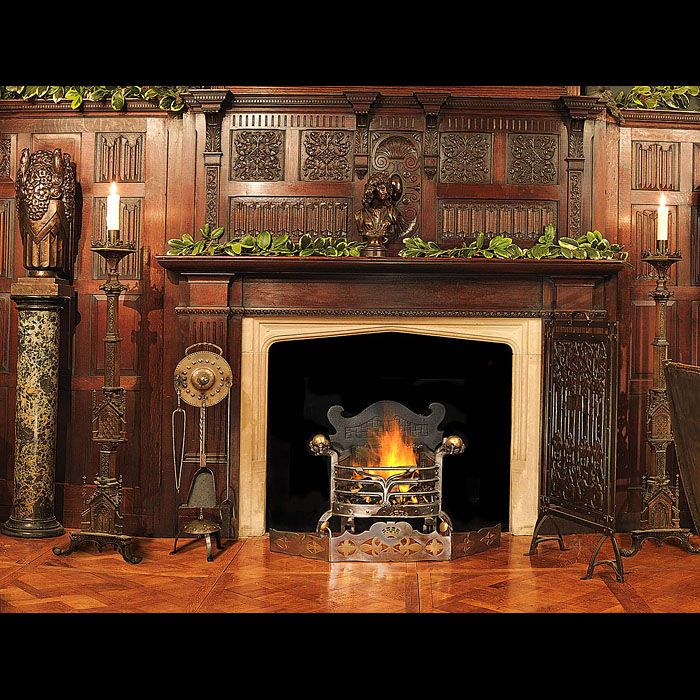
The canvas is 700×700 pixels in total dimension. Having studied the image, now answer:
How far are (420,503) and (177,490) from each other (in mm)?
1549

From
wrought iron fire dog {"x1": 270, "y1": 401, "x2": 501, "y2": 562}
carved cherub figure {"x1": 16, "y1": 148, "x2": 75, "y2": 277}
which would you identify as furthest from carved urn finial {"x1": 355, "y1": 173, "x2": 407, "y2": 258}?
carved cherub figure {"x1": 16, "y1": 148, "x2": 75, "y2": 277}

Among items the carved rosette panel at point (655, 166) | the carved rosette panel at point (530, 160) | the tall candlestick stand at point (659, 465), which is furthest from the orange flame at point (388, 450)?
the carved rosette panel at point (655, 166)

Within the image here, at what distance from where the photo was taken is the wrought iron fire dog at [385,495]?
203 inches

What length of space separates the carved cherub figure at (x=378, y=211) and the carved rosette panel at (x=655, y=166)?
62.9 inches

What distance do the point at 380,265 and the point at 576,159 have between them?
1.46 meters

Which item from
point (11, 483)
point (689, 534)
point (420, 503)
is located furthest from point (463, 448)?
point (11, 483)

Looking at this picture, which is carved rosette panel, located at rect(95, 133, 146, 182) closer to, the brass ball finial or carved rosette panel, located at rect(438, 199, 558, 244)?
carved rosette panel, located at rect(438, 199, 558, 244)

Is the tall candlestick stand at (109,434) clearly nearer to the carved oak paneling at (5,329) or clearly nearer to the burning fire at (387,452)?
the carved oak paneling at (5,329)

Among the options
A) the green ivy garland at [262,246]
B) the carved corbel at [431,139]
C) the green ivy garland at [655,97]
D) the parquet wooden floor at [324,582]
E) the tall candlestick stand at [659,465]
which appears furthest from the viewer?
the green ivy garland at [655,97]

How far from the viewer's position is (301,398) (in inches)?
231

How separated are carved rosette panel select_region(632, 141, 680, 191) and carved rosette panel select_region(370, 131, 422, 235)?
4.67ft

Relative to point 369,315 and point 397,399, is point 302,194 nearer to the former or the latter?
point 369,315

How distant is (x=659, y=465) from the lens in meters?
5.41

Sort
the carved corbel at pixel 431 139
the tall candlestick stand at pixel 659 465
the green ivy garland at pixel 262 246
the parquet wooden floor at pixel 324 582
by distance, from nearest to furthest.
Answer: the parquet wooden floor at pixel 324 582 < the tall candlestick stand at pixel 659 465 < the green ivy garland at pixel 262 246 < the carved corbel at pixel 431 139
